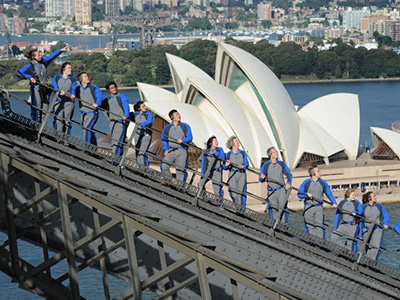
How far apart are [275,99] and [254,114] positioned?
0.66 meters

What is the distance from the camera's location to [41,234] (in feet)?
20.4

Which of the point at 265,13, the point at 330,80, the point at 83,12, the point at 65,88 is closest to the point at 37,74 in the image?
the point at 65,88

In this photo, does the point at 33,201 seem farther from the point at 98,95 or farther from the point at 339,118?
the point at 339,118

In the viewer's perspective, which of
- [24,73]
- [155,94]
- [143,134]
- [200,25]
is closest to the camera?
[24,73]

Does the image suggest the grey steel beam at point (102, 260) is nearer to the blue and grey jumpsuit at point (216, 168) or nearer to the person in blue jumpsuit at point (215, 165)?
the person in blue jumpsuit at point (215, 165)

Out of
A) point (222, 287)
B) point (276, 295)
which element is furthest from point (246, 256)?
point (276, 295)

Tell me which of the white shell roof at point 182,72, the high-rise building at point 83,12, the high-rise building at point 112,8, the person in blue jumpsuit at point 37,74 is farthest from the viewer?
the high-rise building at point 112,8

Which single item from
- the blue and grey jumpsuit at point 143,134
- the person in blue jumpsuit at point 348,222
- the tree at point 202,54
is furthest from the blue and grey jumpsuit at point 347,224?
the tree at point 202,54

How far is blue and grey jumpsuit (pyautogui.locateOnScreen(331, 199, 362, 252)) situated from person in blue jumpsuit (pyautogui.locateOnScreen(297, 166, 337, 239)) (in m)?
0.11

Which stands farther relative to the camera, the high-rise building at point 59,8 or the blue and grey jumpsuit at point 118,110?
the high-rise building at point 59,8

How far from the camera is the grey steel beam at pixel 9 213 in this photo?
5746 millimetres

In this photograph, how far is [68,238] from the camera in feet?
18.4

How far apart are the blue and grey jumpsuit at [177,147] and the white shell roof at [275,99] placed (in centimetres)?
2014

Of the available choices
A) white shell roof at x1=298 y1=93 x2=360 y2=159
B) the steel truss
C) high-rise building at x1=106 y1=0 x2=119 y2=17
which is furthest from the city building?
the steel truss
